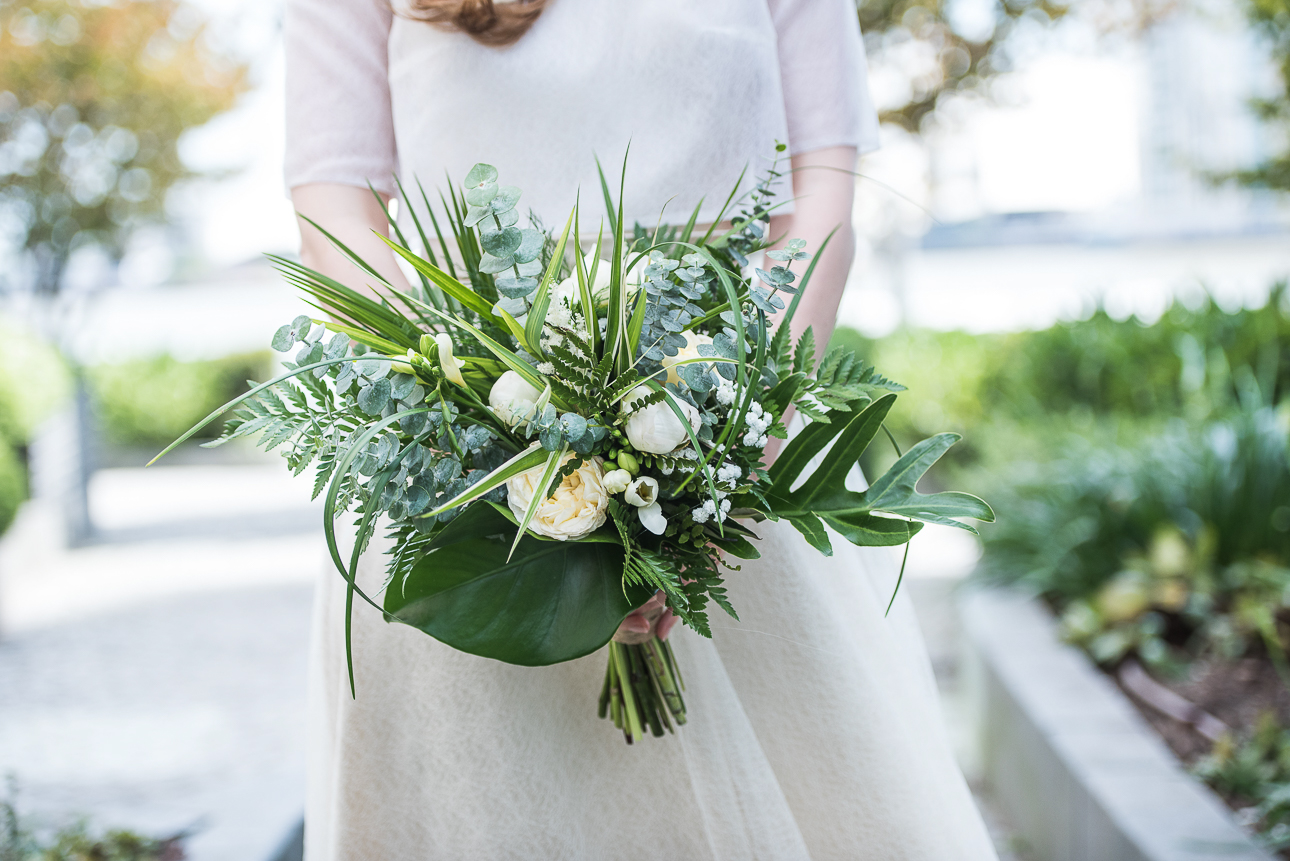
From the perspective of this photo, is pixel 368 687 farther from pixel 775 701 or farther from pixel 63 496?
pixel 63 496

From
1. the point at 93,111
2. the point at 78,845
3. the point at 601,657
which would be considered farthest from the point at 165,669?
the point at 93,111

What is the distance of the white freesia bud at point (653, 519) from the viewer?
0.96 m

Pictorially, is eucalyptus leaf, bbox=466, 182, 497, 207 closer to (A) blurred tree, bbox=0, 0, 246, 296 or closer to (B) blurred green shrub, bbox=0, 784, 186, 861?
(B) blurred green shrub, bbox=0, 784, 186, 861

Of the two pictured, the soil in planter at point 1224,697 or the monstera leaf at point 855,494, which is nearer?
the monstera leaf at point 855,494

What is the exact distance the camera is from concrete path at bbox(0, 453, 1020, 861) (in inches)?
113

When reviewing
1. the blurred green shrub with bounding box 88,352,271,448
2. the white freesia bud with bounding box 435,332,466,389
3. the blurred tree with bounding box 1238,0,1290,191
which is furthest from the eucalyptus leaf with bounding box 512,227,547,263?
the blurred green shrub with bounding box 88,352,271,448

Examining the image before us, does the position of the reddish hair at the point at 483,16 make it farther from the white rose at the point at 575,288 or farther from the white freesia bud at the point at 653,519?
the white freesia bud at the point at 653,519

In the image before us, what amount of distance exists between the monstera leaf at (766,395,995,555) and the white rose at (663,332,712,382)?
0.54 ft

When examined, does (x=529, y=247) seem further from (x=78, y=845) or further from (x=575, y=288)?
(x=78, y=845)

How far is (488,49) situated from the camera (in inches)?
53.2

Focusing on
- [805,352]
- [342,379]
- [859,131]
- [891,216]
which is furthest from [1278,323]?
[891,216]

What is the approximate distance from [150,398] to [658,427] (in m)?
11.0

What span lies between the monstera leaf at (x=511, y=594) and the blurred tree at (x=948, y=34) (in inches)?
298

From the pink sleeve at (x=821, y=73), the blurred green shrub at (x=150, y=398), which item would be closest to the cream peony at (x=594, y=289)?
the pink sleeve at (x=821, y=73)
